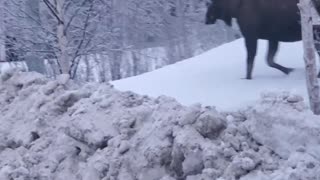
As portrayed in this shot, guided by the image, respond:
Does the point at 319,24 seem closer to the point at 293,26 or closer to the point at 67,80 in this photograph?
the point at 293,26

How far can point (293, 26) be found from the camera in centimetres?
861

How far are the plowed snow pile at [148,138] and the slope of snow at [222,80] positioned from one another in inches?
30.6

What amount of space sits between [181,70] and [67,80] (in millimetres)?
3240

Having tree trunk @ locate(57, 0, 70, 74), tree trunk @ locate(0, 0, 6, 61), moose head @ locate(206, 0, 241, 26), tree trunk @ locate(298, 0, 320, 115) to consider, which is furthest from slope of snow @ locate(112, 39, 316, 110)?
tree trunk @ locate(0, 0, 6, 61)

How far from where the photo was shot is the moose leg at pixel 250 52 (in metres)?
8.90

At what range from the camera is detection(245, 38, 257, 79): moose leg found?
8.90 meters

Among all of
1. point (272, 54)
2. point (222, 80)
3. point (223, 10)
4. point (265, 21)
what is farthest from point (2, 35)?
point (265, 21)

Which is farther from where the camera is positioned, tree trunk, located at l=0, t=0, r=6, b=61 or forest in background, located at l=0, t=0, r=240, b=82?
tree trunk, located at l=0, t=0, r=6, b=61

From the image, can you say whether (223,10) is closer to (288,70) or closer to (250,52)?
(250,52)

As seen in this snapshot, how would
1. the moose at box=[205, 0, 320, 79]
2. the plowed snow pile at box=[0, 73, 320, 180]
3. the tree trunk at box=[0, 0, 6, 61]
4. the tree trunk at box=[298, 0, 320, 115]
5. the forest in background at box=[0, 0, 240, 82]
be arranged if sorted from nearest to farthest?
the plowed snow pile at box=[0, 73, 320, 180]
the tree trunk at box=[298, 0, 320, 115]
the moose at box=[205, 0, 320, 79]
the forest in background at box=[0, 0, 240, 82]
the tree trunk at box=[0, 0, 6, 61]

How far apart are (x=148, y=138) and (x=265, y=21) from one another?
3.48 meters

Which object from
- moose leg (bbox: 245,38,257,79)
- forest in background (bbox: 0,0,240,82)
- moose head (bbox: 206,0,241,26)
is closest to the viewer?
moose leg (bbox: 245,38,257,79)

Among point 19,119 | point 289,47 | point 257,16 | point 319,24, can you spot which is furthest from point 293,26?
point 19,119

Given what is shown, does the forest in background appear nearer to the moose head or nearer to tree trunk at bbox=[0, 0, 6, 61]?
tree trunk at bbox=[0, 0, 6, 61]
